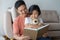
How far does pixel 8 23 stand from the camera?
2.43 m

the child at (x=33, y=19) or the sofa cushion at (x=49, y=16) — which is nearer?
the child at (x=33, y=19)

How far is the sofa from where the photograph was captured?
2380 millimetres

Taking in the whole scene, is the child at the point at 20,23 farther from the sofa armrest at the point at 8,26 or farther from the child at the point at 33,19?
the sofa armrest at the point at 8,26

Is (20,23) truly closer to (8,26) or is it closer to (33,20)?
(33,20)

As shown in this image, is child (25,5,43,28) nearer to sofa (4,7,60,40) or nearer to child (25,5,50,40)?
Answer: child (25,5,50,40)

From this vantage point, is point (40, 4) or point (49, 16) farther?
point (40, 4)

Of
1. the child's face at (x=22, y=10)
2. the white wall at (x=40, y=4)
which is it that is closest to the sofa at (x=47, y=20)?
→ the white wall at (x=40, y=4)

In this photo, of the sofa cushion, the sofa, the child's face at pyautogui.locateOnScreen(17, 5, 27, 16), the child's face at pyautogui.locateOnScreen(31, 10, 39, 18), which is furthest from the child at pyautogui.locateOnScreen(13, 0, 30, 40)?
the sofa cushion

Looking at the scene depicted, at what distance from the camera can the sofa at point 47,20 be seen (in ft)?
7.81

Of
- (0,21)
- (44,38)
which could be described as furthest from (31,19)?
(0,21)

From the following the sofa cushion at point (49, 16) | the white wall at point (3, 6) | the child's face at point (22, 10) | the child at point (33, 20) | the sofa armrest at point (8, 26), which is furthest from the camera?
the white wall at point (3, 6)

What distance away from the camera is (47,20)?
4.02 metres

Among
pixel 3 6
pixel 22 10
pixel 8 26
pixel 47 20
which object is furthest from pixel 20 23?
pixel 3 6

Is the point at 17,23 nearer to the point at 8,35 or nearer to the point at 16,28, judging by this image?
the point at 16,28
